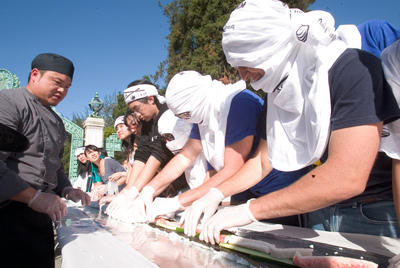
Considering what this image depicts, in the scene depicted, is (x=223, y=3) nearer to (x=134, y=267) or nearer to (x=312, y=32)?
(x=312, y=32)

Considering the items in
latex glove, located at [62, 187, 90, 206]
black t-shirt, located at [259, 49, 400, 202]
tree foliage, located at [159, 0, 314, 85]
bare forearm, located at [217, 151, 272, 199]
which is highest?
tree foliage, located at [159, 0, 314, 85]

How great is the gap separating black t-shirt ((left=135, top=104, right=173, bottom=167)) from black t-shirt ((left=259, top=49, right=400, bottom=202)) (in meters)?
2.04

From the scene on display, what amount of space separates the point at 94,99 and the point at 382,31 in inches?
428

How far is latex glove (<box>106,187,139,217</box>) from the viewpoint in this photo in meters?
2.20

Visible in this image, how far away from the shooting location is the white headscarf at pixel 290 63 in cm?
119

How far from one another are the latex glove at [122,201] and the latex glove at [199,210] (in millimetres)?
819

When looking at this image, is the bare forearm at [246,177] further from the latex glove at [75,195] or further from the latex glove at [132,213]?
the latex glove at [75,195]

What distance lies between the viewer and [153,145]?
3053 millimetres

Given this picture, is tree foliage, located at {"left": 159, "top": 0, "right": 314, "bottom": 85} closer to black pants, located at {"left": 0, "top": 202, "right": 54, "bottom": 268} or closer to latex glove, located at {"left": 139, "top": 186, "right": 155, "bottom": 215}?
latex glove, located at {"left": 139, "top": 186, "right": 155, "bottom": 215}

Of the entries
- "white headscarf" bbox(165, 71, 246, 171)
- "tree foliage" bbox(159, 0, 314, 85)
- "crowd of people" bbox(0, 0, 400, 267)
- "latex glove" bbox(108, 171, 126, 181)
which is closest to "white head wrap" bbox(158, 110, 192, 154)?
"crowd of people" bbox(0, 0, 400, 267)

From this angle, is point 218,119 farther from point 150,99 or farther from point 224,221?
point 150,99

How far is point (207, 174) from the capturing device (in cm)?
258

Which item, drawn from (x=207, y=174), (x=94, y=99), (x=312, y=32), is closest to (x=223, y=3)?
(x=94, y=99)

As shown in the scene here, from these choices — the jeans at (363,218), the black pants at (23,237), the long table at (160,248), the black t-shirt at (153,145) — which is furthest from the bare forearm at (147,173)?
the jeans at (363,218)
